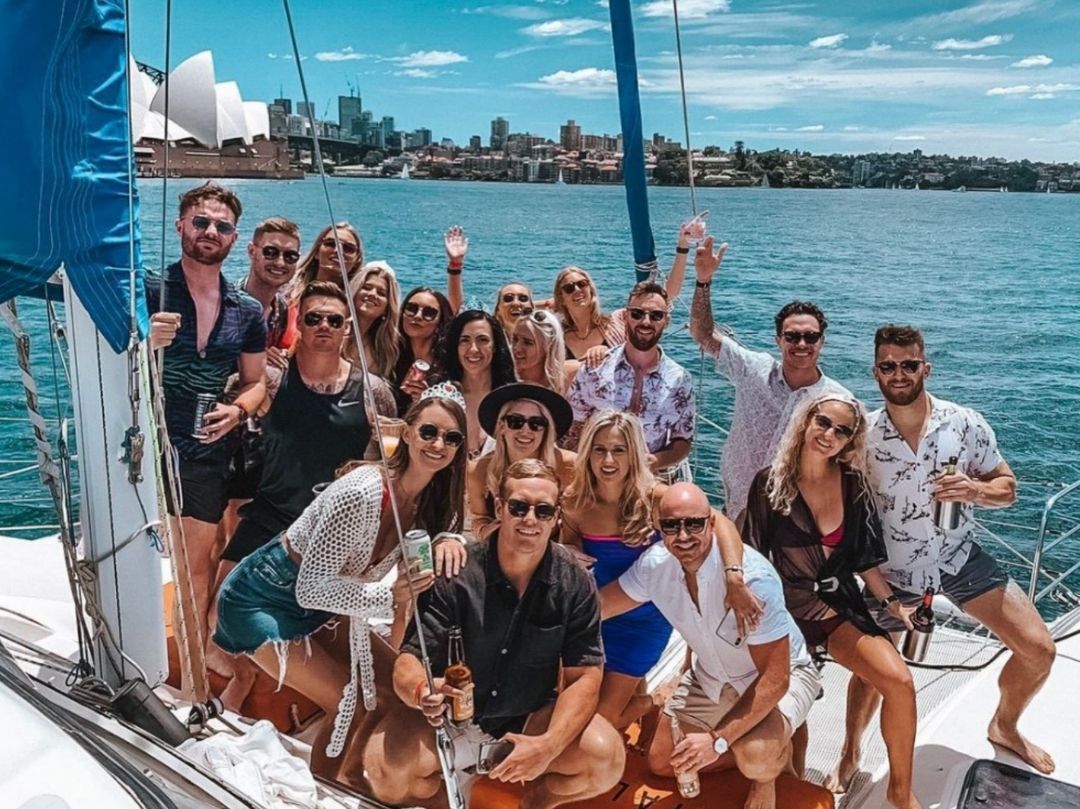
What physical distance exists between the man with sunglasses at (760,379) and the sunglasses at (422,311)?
1.10 m

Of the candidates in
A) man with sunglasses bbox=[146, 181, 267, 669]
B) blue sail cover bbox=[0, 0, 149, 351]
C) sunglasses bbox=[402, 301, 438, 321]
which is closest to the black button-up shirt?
man with sunglasses bbox=[146, 181, 267, 669]

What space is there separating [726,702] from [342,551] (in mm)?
1255

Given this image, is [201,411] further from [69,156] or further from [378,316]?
[69,156]

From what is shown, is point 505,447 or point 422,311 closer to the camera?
point 505,447

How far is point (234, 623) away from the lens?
2.93m

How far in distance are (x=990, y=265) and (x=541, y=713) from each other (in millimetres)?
39226

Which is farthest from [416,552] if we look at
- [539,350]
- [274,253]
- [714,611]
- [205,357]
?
[274,253]

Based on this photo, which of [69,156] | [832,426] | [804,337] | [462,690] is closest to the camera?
[69,156]

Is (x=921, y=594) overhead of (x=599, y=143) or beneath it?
beneath

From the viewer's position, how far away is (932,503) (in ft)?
10.8

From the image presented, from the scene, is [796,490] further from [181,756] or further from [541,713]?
[181,756]

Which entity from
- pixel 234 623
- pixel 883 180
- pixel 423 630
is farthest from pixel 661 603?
pixel 883 180

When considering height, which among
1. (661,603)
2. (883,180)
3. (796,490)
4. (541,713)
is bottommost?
(541,713)

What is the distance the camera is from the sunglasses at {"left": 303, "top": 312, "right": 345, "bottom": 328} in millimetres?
3285
